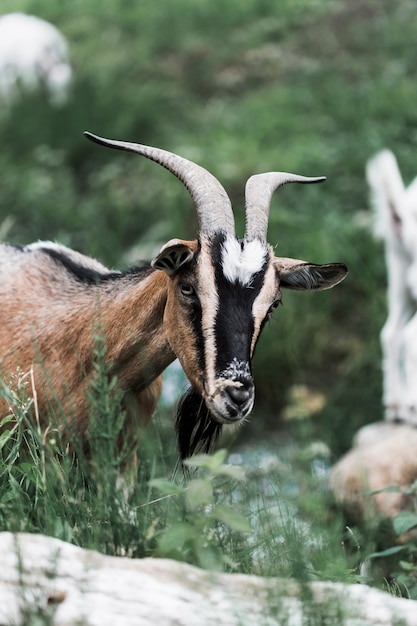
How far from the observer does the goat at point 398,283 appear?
7117mm

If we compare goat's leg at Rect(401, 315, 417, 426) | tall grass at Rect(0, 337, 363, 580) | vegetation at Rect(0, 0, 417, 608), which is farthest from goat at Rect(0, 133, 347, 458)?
goat's leg at Rect(401, 315, 417, 426)

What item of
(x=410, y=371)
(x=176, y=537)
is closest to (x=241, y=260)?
(x=176, y=537)

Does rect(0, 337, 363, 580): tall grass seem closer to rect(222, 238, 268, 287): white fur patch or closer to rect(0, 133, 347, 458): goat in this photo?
rect(0, 133, 347, 458): goat

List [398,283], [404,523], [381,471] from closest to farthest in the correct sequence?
[404,523], [381,471], [398,283]

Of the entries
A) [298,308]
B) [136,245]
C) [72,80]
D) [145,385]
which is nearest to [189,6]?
[72,80]

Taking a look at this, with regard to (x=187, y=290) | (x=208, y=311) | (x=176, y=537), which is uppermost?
(x=187, y=290)

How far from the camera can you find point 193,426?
4332mm

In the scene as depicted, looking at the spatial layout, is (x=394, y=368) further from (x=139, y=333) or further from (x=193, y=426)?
(x=139, y=333)

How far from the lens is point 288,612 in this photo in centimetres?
254

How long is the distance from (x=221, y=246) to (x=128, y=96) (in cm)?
844

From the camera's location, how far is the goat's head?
12.1 ft

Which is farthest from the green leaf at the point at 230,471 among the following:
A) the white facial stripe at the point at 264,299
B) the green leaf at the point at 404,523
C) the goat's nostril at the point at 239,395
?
the green leaf at the point at 404,523

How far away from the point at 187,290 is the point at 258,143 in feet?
23.3

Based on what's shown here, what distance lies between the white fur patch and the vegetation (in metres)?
0.77
